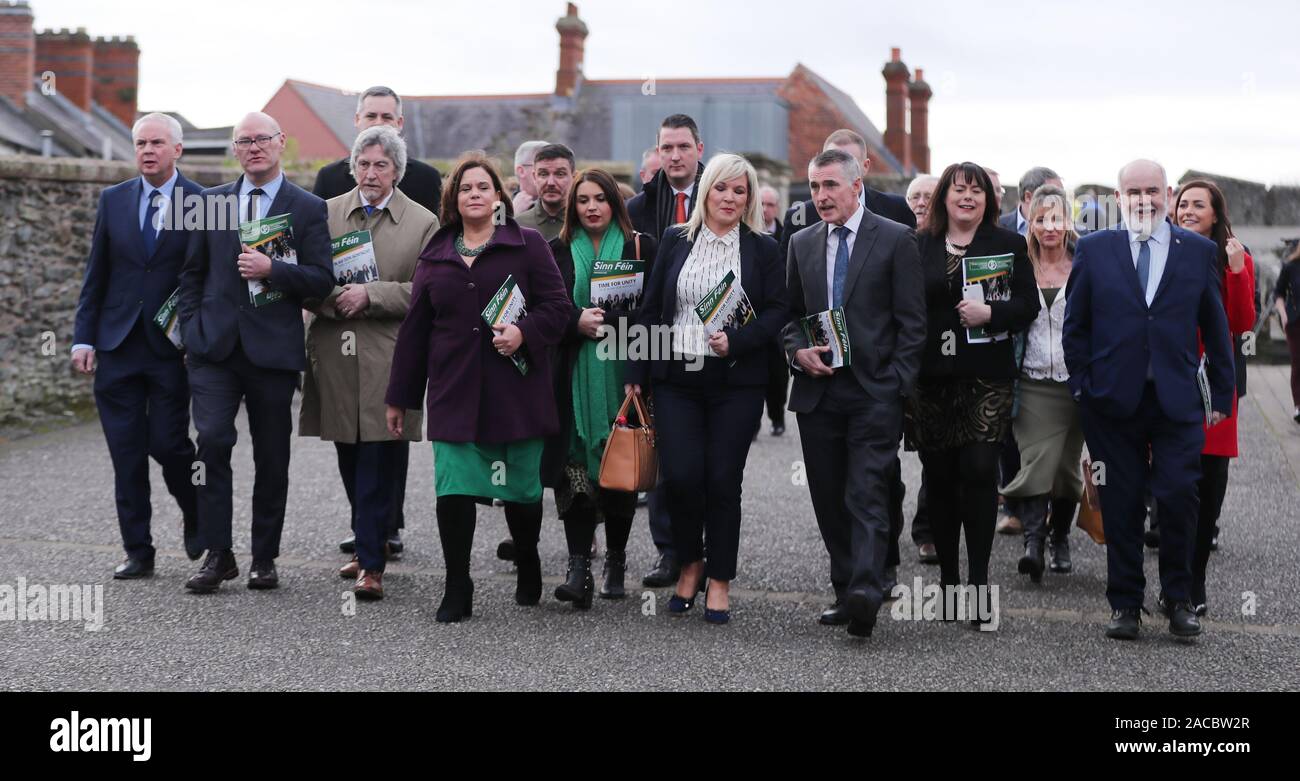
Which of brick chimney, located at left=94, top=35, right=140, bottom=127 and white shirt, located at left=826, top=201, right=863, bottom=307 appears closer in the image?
white shirt, located at left=826, top=201, right=863, bottom=307

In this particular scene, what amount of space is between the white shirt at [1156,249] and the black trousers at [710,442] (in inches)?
67.3

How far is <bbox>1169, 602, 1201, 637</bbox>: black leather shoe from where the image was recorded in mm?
6172

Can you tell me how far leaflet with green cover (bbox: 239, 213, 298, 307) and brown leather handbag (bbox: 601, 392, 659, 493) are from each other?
1.76m

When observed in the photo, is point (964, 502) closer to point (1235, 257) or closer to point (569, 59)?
point (1235, 257)

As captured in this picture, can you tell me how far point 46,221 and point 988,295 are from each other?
9957mm

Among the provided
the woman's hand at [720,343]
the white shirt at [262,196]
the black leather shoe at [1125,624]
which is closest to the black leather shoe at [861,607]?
the black leather shoe at [1125,624]

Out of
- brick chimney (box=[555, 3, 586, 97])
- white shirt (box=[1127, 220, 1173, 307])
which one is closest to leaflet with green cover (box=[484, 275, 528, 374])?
white shirt (box=[1127, 220, 1173, 307])

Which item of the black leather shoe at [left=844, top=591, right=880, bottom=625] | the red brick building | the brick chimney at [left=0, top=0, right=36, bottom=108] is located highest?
the red brick building

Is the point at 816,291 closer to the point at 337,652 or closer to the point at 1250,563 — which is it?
the point at 337,652

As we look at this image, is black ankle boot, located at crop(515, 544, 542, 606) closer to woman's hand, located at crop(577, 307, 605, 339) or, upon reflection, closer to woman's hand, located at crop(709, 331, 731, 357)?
woman's hand, located at crop(577, 307, 605, 339)

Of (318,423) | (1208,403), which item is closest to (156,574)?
(318,423)

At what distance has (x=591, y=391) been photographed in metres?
7.04

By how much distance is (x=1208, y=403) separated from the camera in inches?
251

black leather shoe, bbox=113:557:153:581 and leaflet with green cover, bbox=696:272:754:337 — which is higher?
leaflet with green cover, bbox=696:272:754:337
